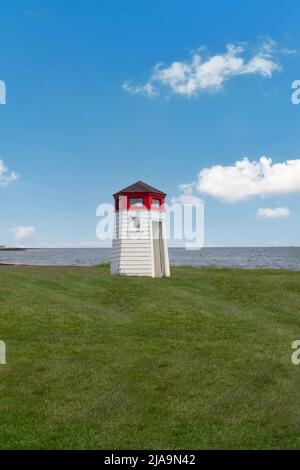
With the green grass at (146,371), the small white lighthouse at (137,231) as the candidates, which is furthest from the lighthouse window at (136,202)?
the green grass at (146,371)

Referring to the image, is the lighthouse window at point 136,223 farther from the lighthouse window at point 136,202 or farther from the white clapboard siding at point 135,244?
the lighthouse window at point 136,202

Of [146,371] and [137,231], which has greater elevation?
[137,231]

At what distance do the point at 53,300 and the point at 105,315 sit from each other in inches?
112

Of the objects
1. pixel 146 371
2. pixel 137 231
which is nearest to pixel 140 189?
pixel 137 231

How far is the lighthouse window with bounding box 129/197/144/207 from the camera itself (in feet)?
93.4

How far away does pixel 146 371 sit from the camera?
1227 cm

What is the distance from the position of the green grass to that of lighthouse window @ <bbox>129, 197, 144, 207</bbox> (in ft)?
25.4

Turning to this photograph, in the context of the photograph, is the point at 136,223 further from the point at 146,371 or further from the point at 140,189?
the point at 146,371

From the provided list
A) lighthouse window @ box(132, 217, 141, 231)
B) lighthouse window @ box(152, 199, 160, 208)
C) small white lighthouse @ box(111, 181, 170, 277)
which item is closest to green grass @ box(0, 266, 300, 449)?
small white lighthouse @ box(111, 181, 170, 277)

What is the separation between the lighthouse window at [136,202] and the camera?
28453mm

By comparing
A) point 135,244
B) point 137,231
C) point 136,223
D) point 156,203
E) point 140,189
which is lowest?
point 135,244

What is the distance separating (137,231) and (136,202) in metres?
1.81

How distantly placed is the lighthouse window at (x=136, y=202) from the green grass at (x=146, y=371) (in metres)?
7.74

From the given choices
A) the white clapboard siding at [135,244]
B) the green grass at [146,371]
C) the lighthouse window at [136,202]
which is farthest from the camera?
the lighthouse window at [136,202]
